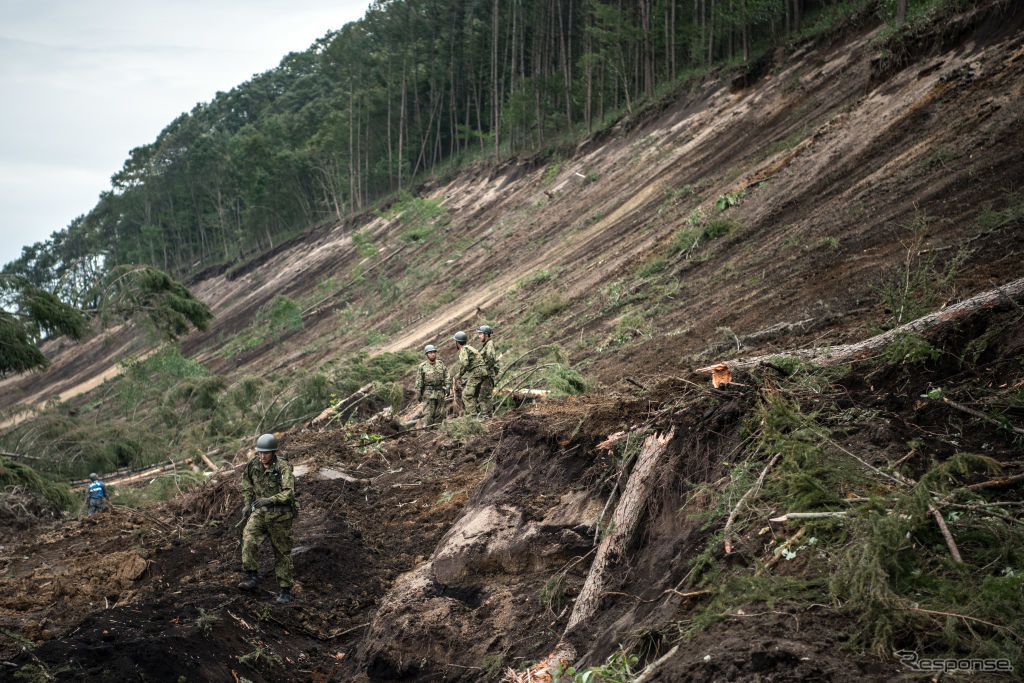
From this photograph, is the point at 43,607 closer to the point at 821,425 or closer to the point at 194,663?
the point at 194,663

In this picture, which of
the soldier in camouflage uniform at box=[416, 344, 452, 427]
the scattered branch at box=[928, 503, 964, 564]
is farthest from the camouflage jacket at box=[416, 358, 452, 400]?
the scattered branch at box=[928, 503, 964, 564]

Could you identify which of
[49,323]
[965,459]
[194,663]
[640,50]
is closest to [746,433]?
[965,459]

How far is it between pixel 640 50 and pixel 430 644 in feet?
121

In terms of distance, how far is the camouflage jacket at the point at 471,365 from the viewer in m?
10.8

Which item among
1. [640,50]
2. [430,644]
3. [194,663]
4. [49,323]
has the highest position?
[640,50]

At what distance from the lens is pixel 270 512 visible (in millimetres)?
7016

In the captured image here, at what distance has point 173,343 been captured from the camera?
22.0 metres

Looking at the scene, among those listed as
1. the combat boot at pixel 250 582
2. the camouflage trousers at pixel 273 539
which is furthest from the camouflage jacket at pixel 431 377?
the combat boot at pixel 250 582

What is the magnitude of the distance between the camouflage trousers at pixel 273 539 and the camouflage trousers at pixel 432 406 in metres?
4.71

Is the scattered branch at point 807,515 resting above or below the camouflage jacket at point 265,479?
below

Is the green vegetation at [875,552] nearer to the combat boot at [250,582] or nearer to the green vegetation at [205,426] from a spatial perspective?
the combat boot at [250,582]

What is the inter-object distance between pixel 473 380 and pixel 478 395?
0.29 metres

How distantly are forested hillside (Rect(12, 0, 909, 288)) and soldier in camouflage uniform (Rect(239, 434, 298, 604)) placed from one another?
1441 centimetres

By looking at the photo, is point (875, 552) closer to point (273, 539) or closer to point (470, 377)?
point (273, 539)
